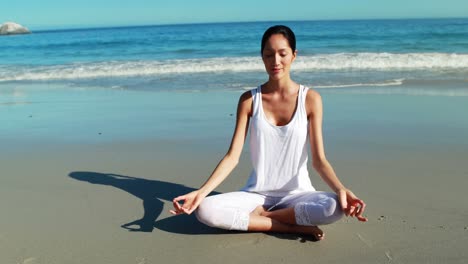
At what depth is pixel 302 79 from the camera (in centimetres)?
1147

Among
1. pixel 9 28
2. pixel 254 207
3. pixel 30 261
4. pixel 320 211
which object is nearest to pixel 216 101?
pixel 254 207

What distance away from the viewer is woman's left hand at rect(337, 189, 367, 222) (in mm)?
2607

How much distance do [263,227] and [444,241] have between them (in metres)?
1.10

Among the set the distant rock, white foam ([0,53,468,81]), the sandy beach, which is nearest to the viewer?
the sandy beach

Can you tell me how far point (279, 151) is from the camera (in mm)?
3094

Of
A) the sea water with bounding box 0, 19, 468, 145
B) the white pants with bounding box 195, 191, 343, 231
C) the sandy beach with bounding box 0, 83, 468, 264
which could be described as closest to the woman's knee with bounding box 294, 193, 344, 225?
the white pants with bounding box 195, 191, 343, 231

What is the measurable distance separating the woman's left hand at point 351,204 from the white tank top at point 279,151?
0.43m

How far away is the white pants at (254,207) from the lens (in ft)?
9.22

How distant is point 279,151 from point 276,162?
8 cm

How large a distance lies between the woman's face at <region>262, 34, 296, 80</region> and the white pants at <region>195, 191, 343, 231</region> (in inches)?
31.3

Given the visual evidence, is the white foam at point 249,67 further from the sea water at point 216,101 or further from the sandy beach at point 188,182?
the sandy beach at point 188,182

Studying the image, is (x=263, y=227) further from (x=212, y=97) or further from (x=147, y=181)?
(x=212, y=97)

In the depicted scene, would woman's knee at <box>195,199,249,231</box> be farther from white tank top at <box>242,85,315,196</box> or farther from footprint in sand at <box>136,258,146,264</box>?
footprint in sand at <box>136,258,146,264</box>

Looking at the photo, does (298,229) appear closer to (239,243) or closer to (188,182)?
(239,243)
